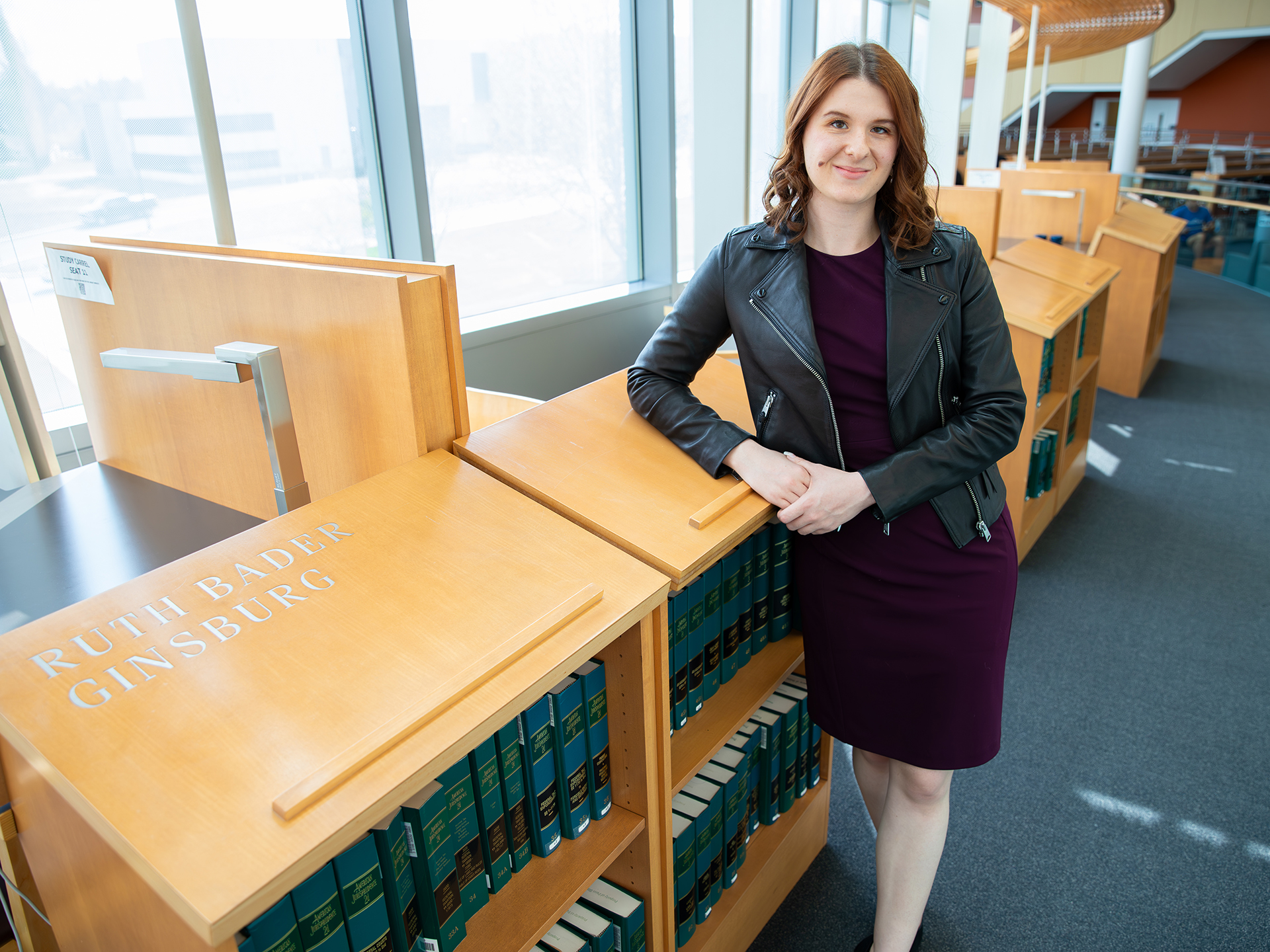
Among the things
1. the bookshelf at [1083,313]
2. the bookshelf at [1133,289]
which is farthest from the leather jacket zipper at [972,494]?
the bookshelf at [1133,289]

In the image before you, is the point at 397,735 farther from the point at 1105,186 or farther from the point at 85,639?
the point at 1105,186

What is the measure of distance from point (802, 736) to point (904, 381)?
0.91m

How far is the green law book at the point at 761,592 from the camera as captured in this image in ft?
5.40

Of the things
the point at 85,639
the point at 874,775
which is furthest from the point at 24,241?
the point at 874,775

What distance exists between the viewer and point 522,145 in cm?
350

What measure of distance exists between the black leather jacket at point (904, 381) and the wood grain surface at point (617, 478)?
0.06 m

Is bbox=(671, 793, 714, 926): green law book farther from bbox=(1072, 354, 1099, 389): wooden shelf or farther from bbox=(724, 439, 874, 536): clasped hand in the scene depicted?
bbox=(1072, 354, 1099, 389): wooden shelf

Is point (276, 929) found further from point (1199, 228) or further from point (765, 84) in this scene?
point (1199, 228)

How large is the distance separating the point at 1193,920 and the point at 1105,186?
14.5ft

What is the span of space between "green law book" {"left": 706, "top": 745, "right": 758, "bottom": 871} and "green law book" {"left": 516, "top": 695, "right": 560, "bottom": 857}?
511mm

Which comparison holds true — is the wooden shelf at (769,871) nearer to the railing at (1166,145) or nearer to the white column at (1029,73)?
the white column at (1029,73)

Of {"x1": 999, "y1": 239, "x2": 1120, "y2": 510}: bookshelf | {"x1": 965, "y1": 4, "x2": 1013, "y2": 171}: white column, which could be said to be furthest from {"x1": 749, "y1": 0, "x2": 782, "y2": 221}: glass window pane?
{"x1": 999, "y1": 239, "x2": 1120, "y2": 510}: bookshelf

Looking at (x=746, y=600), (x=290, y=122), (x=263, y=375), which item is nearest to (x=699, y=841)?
(x=746, y=600)

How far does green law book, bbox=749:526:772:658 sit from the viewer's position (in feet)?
5.40
